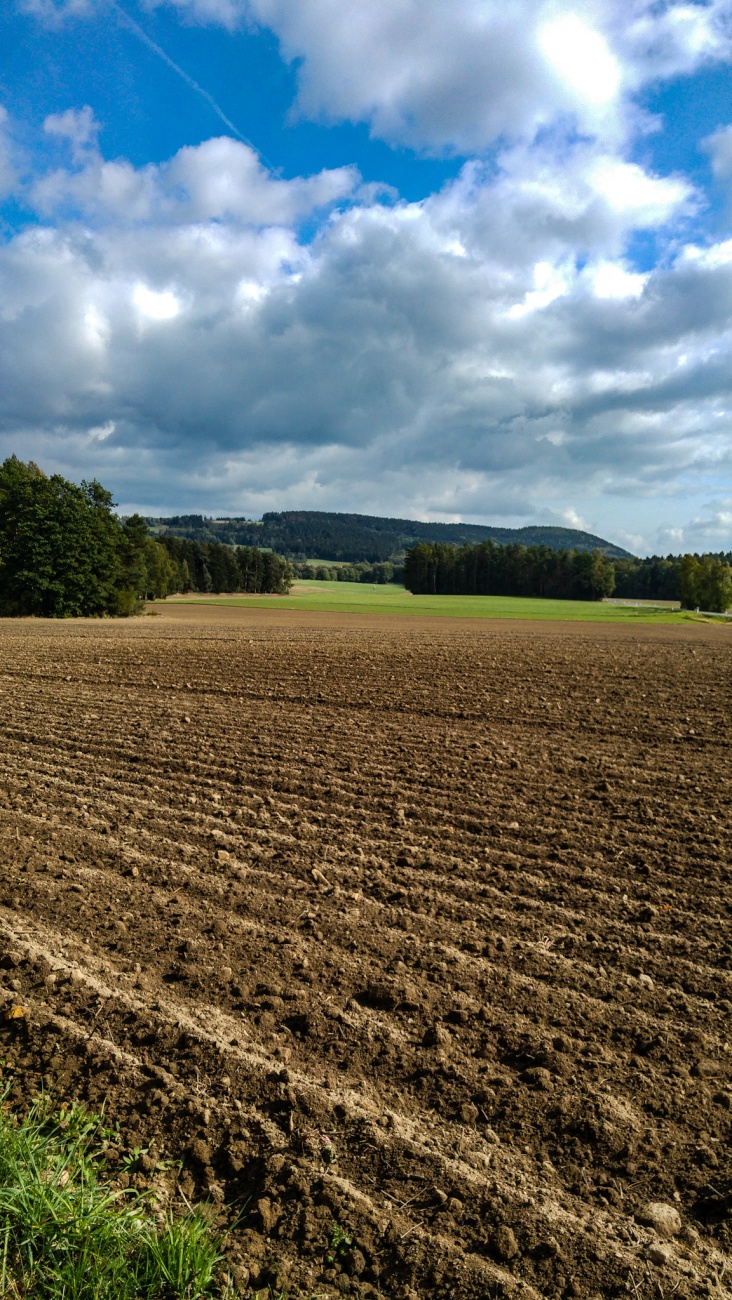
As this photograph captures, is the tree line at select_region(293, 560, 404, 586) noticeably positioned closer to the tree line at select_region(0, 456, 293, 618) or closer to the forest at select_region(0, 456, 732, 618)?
the forest at select_region(0, 456, 732, 618)

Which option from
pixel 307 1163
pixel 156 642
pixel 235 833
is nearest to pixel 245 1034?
pixel 307 1163

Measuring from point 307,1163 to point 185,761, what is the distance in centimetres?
778

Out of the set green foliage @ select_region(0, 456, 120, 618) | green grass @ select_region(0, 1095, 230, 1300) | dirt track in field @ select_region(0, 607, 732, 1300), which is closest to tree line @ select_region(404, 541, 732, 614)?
green foliage @ select_region(0, 456, 120, 618)

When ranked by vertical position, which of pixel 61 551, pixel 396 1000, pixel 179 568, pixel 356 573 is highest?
pixel 356 573

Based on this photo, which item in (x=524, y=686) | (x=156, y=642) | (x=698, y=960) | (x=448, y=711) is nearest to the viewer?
(x=698, y=960)

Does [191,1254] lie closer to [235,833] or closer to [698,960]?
[698,960]

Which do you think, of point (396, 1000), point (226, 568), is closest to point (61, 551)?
point (396, 1000)

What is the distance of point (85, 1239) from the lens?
Answer: 288 cm

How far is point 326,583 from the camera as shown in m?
162

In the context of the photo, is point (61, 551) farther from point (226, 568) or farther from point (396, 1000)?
point (226, 568)

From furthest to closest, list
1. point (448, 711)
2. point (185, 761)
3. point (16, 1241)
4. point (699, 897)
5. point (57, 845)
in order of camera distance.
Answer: point (448, 711) → point (185, 761) → point (57, 845) → point (699, 897) → point (16, 1241)

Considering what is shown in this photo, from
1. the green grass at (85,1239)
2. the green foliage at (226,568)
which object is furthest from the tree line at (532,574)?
the green grass at (85,1239)

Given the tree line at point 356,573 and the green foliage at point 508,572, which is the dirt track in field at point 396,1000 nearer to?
the green foliage at point 508,572

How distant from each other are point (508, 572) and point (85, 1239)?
127897 millimetres
